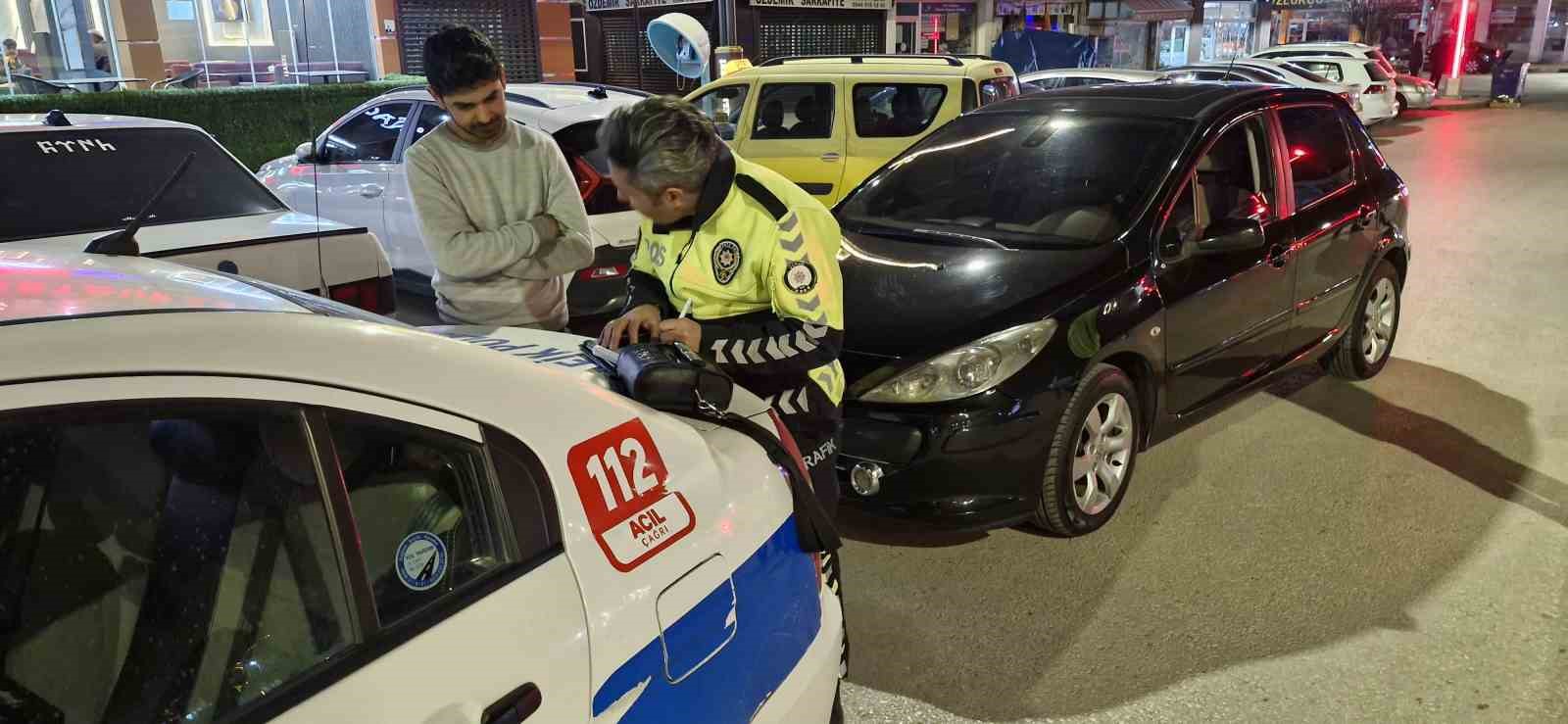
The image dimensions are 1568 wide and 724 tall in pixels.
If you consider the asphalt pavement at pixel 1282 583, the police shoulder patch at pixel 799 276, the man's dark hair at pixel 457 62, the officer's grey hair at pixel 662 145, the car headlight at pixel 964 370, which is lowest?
the asphalt pavement at pixel 1282 583

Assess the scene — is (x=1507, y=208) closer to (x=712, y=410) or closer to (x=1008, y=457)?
(x=1008, y=457)

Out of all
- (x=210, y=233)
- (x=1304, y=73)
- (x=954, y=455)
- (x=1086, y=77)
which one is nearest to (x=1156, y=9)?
(x=1304, y=73)

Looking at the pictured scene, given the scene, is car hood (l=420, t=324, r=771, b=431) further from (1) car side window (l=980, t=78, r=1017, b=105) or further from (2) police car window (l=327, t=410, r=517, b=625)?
(1) car side window (l=980, t=78, r=1017, b=105)

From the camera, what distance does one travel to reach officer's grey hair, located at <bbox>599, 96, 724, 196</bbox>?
2254 mm

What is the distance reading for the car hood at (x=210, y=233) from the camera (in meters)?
3.79

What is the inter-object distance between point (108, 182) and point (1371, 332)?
19.5 ft

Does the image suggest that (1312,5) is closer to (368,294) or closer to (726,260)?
(368,294)

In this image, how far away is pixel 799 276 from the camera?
231 cm

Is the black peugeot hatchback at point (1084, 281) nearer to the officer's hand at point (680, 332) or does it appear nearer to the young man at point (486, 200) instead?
the young man at point (486, 200)

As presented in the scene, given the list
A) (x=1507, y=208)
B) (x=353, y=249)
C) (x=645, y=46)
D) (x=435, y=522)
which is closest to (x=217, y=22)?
(x=645, y=46)

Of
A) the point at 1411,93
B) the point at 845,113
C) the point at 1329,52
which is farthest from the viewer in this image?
the point at 1411,93

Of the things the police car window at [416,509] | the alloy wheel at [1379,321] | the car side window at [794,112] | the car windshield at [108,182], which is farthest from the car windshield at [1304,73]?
the police car window at [416,509]

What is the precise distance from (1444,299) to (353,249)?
273 inches

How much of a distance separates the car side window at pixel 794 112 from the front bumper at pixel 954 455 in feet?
16.4
